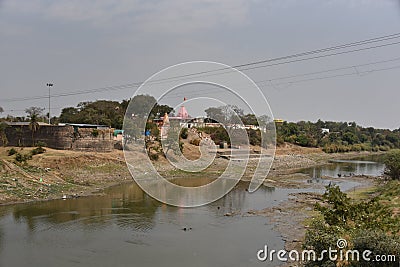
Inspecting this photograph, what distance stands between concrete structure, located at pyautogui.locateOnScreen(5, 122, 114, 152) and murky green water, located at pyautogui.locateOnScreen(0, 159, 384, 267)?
14286 mm

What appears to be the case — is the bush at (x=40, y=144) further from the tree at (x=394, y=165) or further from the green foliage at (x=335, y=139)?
the green foliage at (x=335, y=139)

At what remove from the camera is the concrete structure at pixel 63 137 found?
1468 inches

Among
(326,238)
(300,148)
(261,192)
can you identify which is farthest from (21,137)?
(300,148)

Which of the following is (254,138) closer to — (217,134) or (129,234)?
(217,134)

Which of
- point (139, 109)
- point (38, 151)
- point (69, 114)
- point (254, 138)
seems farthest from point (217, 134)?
point (69, 114)

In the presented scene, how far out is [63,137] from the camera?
1464 inches

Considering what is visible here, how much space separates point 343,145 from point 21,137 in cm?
5563

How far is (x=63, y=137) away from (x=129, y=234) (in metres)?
22.4

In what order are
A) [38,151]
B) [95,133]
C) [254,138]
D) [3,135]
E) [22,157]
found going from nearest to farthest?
[22,157]
[38,151]
[3,135]
[95,133]
[254,138]

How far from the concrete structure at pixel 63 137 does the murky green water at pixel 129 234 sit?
1429cm

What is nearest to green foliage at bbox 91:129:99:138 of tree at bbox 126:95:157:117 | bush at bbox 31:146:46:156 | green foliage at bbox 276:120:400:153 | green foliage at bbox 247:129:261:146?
tree at bbox 126:95:157:117

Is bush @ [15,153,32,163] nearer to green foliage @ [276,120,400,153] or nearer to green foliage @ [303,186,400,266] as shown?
green foliage @ [303,186,400,266]

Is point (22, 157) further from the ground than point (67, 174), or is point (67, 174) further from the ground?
point (22, 157)

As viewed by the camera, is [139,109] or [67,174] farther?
[139,109]
